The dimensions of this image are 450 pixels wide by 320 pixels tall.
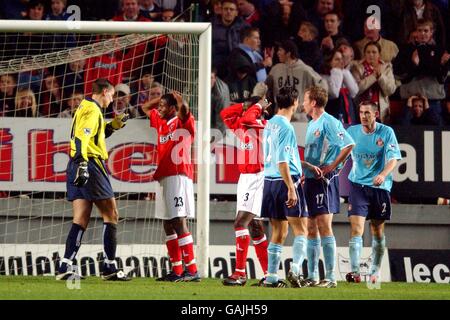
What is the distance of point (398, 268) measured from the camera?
42.5 ft

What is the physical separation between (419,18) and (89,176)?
626cm

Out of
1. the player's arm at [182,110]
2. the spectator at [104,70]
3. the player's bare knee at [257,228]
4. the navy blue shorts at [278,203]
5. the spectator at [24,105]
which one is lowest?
the player's bare knee at [257,228]

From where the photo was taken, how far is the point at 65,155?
495 inches

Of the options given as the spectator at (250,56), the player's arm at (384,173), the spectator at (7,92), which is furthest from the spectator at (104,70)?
the player's arm at (384,173)

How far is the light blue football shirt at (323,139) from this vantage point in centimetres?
1027

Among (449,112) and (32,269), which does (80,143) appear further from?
(449,112)

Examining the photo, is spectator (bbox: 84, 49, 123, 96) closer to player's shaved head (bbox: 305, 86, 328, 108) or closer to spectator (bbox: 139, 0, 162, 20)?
spectator (bbox: 139, 0, 162, 20)

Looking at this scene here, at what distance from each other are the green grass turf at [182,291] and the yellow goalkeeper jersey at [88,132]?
1196mm

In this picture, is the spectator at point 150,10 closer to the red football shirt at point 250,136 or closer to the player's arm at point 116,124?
the player's arm at point 116,124

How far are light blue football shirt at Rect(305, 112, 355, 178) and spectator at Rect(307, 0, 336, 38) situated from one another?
13.8 ft

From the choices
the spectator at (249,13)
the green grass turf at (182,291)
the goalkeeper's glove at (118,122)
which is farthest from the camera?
the spectator at (249,13)

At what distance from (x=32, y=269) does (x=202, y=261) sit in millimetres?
2355

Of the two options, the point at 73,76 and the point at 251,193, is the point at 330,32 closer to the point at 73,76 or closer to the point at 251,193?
the point at 73,76

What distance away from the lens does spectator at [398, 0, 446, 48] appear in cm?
1455
